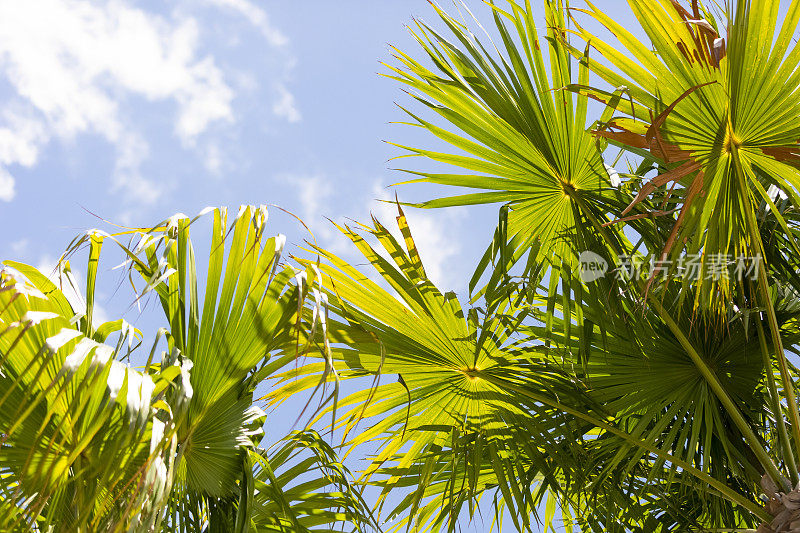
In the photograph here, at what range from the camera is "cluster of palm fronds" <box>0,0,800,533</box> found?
1.47 metres

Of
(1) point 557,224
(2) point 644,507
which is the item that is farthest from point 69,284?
(2) point 644,507

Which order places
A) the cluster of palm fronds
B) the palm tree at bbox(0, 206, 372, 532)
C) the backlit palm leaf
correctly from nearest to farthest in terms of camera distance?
the palm tree at bbox(0, 206, 372, 532) < the cluster of palm fronds < the backlit palm leaf

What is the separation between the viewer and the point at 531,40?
2.00m

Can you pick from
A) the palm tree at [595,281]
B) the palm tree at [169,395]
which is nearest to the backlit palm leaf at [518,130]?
the palm tree at [595,281]

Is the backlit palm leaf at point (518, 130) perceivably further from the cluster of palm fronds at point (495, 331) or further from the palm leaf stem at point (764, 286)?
the palm leaf stem at point (764, 286)

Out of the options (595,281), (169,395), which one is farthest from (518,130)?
(169,395)

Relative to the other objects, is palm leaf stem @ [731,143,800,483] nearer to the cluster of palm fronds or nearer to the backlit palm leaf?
the cluster of palm fronds

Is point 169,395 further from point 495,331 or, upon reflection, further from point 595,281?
point 595,281

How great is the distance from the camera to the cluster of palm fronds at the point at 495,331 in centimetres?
147

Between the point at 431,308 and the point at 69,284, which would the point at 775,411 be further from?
the point at 69,284

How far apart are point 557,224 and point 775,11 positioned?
944mm

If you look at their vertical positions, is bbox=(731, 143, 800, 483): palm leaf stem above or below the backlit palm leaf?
below

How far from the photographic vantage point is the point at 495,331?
2234 millimetres

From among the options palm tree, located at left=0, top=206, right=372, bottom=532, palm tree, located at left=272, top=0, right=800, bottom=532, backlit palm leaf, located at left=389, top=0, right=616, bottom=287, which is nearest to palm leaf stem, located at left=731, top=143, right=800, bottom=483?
palm tree, located at left=272, top=0, right=800, bottom=532
